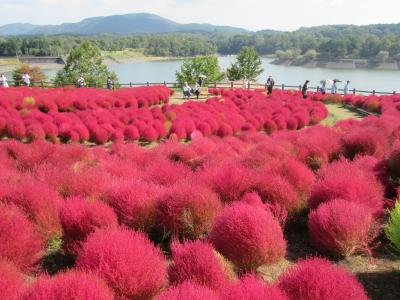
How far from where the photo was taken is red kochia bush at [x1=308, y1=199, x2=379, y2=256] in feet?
17.0

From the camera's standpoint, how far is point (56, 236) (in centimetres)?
574

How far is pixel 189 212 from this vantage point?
18.7 ft

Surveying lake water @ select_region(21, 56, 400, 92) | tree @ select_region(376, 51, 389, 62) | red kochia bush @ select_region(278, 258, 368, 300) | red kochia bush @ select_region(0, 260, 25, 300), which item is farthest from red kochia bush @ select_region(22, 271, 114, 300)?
tree @ select_region(376, 51, 389, 62)

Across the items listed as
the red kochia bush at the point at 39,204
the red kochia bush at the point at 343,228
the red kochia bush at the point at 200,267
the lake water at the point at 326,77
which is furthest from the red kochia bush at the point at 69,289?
the lake water at the point at 326,77

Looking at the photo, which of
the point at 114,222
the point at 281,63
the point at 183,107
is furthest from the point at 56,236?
the point at 281,63

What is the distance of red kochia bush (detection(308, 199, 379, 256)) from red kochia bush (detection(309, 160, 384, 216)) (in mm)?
492

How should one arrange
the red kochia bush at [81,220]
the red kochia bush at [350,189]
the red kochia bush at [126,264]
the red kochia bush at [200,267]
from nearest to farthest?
the red kochia bush at [126,264] → the red kochia bush at [200,267] → the red kochia bush at [81,220] → the red kochia bush at [350,189]

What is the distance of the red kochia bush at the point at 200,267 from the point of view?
4.04 m

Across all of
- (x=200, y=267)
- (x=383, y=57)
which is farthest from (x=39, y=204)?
(x=383, y=57)

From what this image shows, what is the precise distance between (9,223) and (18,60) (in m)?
113

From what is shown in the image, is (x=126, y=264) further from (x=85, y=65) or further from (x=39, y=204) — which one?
(x=85, y=65)

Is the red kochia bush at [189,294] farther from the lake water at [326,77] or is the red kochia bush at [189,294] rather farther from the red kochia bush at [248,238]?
the lake water at [326,77]

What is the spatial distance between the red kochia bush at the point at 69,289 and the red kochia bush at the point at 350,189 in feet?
12.6

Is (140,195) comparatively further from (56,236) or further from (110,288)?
(110,288)
